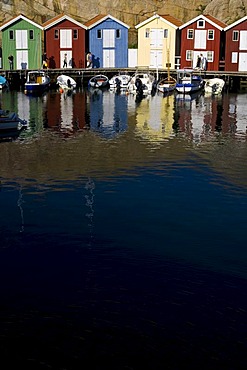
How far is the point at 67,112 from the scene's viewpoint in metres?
49.4

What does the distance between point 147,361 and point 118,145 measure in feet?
72.7

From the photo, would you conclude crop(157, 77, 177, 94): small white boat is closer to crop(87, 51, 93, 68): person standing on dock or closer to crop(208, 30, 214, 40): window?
crop(208, 30, 214, 40): window

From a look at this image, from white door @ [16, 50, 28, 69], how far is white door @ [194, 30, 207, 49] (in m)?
23.5

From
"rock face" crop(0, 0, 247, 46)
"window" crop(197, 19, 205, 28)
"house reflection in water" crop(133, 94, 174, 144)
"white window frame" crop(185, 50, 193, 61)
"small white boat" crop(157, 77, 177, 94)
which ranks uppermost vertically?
"rock face" crop(0, 0, 247, 46)

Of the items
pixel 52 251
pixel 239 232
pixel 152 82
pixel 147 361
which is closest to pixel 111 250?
pixel 52 251

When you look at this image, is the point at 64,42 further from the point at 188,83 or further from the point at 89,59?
the point at 188,83

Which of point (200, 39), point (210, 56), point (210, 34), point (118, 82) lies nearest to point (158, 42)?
point (200, 39)

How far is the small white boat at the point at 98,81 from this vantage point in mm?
72812

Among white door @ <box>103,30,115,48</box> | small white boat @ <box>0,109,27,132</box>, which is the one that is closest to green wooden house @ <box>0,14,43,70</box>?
white door @ <box>103,30,115,48</box>

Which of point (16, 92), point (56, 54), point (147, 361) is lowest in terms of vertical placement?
point (147, 361)

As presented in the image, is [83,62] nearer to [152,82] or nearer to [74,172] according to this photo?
[152,82]

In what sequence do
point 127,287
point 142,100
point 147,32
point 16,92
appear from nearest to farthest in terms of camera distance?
point 127,287
point 142,100
point 16,92
point 147,32

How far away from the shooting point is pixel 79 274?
1497 centimetres

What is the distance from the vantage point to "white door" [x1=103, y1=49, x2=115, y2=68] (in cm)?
7875
